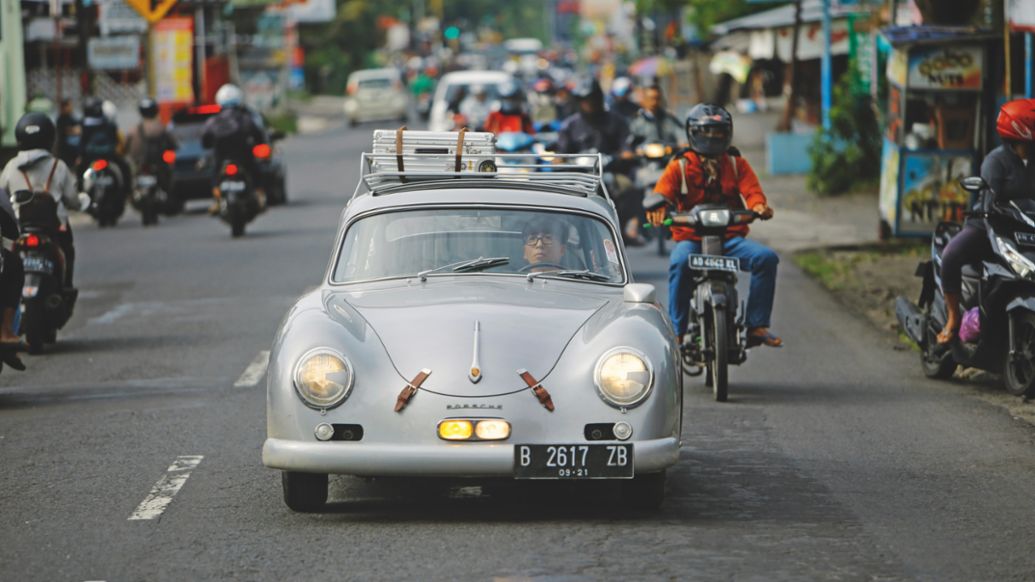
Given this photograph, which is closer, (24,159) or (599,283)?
(599,283)

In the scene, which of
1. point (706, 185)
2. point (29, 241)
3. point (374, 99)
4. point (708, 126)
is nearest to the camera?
point (708, 126)

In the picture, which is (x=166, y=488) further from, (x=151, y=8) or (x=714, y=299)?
(x=151, y=8)

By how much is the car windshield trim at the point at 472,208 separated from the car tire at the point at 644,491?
45.9 inches

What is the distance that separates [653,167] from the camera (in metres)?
22.5

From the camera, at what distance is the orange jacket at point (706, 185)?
11.4 meters

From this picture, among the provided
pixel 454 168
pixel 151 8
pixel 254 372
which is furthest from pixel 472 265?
pixel 151 8

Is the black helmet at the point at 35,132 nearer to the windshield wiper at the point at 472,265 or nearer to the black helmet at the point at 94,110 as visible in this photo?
the windshield wiper at the point at 472,265

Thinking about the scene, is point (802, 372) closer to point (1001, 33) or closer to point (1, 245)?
point (1, 245)

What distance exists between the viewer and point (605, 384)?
725 cm

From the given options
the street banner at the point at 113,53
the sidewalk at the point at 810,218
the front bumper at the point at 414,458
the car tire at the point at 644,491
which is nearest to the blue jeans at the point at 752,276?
the car tire at the point at 644,491

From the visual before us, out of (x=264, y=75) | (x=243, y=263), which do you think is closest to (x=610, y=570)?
(x=243, y=263)

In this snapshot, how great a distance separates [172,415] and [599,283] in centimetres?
334

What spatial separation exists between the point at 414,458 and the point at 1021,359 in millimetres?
5143

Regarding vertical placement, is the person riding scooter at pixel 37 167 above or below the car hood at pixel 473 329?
above
